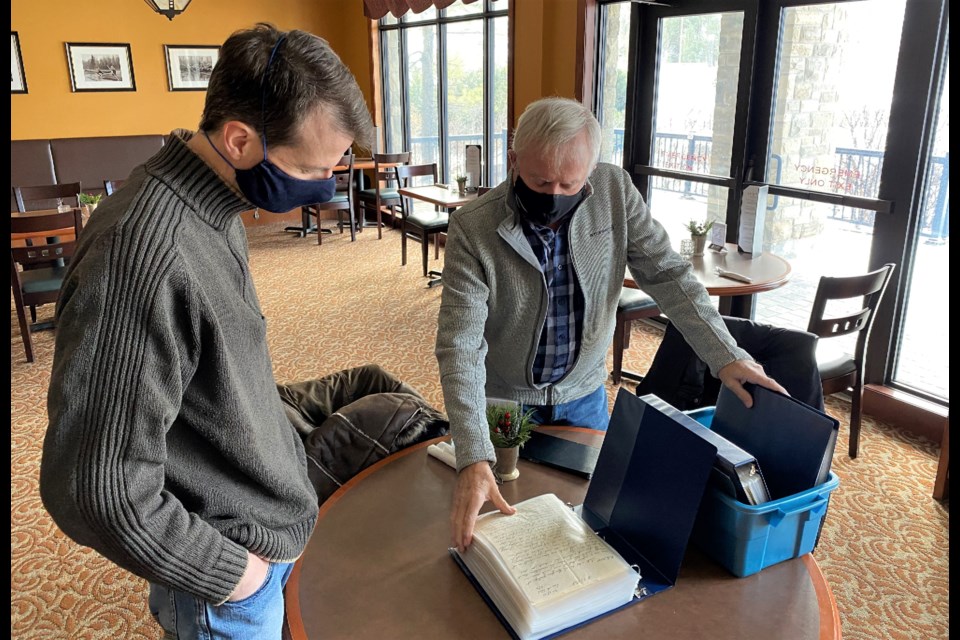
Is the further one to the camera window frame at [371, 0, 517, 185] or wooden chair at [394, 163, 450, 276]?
window frame at [371, 0, 517, 185]

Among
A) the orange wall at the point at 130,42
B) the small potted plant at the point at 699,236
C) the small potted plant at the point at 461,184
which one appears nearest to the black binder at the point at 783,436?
the small potted plant at the point at 699,236

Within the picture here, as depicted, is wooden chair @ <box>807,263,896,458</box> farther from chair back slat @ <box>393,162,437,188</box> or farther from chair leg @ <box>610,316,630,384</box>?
chair back slat @ <box>393,162,437,188</box>

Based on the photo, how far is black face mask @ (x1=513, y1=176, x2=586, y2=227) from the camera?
158 cm

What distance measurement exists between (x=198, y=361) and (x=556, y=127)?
887 mm

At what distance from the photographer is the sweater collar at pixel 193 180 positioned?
0.95 m

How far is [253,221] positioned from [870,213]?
672cm

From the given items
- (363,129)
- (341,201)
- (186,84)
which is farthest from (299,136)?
(186,84)

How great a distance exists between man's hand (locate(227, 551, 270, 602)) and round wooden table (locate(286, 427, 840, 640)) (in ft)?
0.35

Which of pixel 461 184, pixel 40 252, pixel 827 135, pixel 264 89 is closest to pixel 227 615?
pixel 264 89

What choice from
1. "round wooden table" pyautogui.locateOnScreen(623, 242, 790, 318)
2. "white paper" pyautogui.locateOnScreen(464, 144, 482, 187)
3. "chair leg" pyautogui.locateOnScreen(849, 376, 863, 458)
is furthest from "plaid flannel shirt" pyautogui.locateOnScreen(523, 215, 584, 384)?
"white paper" pyautogui.locateOnScreen(464, 144, 482, 187)

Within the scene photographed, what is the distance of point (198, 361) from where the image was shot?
0.92m

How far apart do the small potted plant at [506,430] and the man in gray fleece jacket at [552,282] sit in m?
0.05

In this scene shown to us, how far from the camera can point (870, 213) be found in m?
3.47

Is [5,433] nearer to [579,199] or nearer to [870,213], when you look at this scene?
[579,199]
